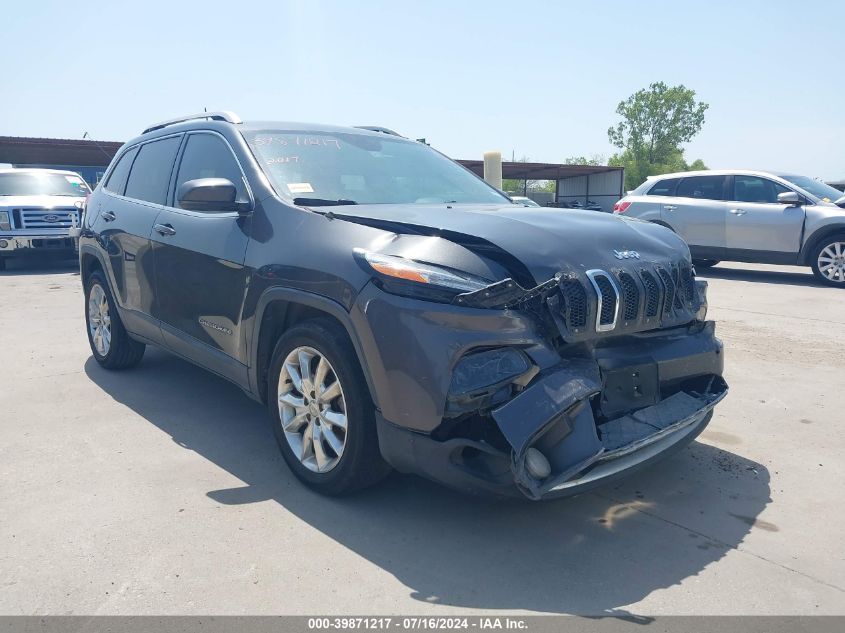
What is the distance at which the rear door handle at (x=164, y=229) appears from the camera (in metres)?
4.46

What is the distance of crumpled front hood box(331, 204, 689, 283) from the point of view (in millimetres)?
3035

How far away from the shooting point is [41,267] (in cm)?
1450

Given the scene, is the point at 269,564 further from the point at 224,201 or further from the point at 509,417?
the point at 224,201

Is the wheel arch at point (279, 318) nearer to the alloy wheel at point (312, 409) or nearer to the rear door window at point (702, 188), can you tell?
the alloy wheel at point (312, 409)

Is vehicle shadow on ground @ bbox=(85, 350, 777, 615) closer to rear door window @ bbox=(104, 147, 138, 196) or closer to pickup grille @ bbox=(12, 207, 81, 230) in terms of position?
rear door window @ bbox=(104, 147, 138, 196)

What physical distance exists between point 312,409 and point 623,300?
1516 mm

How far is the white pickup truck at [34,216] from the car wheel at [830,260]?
12.4 meters

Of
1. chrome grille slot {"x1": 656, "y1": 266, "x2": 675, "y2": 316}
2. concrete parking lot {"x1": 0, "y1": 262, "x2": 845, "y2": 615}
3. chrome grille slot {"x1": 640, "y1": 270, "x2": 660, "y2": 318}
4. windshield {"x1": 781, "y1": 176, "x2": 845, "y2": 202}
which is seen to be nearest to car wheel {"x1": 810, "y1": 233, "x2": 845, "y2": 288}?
windshield {"x1": 781, "y1": 176, "x2": 845, "y2": 202}

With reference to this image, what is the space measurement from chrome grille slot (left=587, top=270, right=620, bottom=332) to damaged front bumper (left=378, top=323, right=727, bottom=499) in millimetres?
138

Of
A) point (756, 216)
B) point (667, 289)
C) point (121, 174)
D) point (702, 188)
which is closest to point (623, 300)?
point (667, 289)

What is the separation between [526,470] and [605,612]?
56 centimetres

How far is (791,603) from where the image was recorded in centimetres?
259

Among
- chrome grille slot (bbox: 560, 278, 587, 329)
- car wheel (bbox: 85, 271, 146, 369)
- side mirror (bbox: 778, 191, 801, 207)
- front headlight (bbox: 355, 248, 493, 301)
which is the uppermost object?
side mirror (bbox: 778, 191, 801, 207)

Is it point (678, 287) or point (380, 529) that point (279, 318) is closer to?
point (380, 529)
